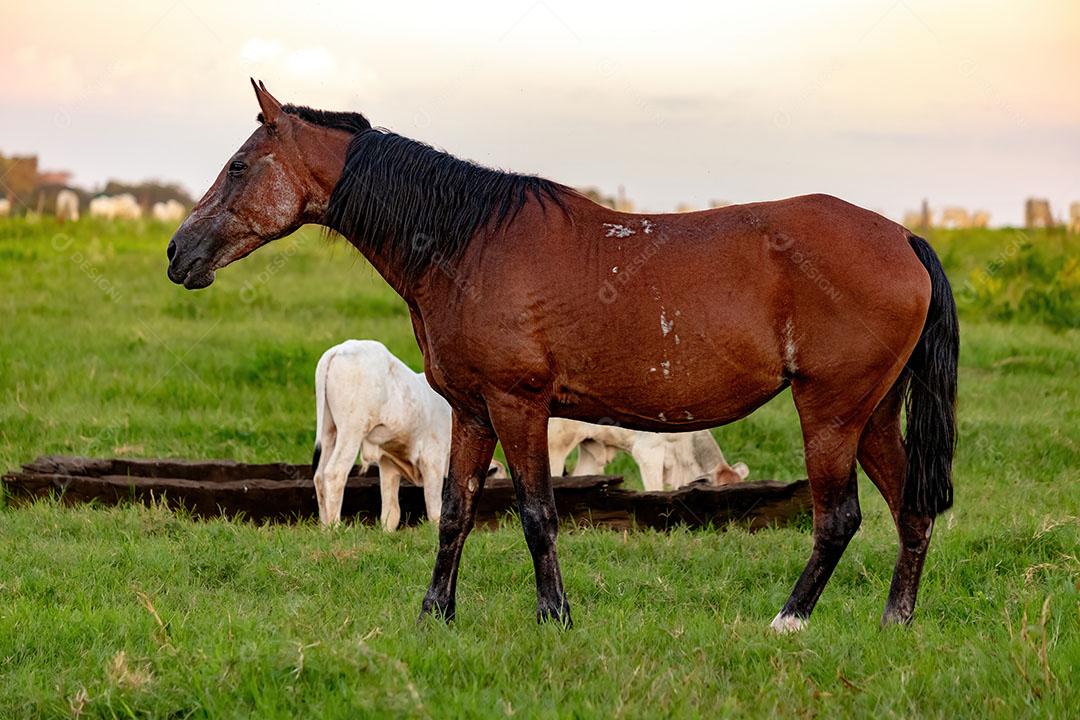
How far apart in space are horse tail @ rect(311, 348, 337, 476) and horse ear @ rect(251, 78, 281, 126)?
3185mm

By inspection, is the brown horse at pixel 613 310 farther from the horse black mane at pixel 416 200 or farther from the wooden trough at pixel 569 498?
the wooden trough at pixel 569 498

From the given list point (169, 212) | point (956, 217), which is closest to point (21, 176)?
point (169, 212)

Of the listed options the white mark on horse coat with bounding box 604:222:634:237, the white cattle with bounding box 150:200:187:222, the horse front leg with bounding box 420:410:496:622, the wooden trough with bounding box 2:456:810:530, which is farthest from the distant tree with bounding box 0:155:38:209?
the white mark on horse coat with bounding box 604:222:634:237

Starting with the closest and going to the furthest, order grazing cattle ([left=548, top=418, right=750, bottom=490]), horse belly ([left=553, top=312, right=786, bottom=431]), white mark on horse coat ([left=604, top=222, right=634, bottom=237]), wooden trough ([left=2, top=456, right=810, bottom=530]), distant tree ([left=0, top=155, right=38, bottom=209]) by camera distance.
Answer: horse belly ([left=553, top=312, right=786, bottom=431]) < white mark on horse coat ([left=604, top=222, right=634, bottom=237]) < wooden trough ([left=2, top=456, right=810, bottom=530]) < grazing cattle ([left=548, top=418, right=750, bottom=490]) < distant tree ([left=0, top=155, right=38, bottom=209])

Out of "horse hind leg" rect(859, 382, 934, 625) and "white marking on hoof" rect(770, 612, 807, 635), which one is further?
"horse hind leg" rect(859, 382, 934, 625)

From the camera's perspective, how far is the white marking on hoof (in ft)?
18.7

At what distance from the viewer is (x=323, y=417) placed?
9039 mm

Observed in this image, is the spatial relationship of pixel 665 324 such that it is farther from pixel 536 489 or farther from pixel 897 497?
pixel 897 497

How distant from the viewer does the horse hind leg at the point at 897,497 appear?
19.6ft

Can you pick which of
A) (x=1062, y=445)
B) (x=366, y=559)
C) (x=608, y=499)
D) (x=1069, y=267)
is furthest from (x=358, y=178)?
(x=1069, y=267)

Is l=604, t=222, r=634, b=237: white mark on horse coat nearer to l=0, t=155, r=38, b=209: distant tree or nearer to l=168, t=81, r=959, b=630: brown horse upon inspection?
l=168, t=81, r=959, b=630: brown horse

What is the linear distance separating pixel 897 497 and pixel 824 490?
1.84 ft

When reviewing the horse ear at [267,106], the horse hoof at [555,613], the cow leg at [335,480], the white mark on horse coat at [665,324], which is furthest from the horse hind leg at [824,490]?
the cow leg at [335,480]

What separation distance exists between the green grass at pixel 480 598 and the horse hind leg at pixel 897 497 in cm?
17
